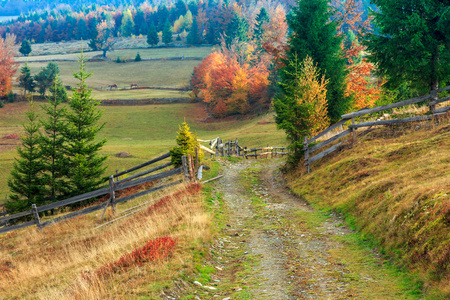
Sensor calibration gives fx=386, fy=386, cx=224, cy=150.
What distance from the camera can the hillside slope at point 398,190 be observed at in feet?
26.6

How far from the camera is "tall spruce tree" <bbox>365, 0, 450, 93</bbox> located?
2019 centimetres

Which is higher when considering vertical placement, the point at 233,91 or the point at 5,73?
the point at 5,73

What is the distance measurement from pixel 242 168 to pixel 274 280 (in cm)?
1865

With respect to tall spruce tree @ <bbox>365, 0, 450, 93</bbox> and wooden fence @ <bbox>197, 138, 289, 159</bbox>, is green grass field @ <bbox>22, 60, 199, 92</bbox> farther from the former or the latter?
tall spruce tree @ <bbox>365, 0, 450, 93</bbox>

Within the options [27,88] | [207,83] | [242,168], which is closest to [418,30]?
[242,168]

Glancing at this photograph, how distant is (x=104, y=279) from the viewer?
864 cm

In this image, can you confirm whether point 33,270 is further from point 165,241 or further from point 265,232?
point 265,232

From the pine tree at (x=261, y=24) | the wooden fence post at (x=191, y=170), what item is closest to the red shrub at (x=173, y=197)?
the wooden fence post at (x=191, y=170)

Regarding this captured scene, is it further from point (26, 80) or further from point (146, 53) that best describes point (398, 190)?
point (146, 53)

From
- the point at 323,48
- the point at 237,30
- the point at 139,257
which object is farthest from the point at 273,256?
the point at 237,30

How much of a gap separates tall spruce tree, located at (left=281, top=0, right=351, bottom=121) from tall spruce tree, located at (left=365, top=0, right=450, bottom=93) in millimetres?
6871

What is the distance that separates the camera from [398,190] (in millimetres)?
11406

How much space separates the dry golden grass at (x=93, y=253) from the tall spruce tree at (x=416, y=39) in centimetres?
1408

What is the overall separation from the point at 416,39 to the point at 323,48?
9.90 meters
